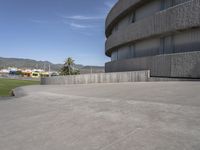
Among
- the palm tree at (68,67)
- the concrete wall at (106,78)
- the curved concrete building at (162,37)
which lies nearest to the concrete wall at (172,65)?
the curved concrete building at (162,37)

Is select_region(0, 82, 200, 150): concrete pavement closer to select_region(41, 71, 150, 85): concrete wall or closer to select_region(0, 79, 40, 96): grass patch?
select_region(41, 71, 150, 85): concrete wall

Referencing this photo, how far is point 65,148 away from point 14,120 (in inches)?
140

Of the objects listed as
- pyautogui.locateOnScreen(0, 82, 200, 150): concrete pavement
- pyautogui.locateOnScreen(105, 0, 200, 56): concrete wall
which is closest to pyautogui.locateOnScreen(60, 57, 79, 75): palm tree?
pyautogui.locateOnScreen(105, 0, 200, 56): concrete wall

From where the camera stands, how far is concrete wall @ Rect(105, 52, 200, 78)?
13.7 meters

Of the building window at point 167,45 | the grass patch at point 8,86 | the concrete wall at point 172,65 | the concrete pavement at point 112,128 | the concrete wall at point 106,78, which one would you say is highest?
the building window at point 167,45

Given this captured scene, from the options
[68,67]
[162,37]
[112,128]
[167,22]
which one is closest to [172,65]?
[167,22]

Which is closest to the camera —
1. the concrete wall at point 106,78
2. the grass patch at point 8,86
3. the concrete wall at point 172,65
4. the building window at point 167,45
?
the concrete wall at point 172,65

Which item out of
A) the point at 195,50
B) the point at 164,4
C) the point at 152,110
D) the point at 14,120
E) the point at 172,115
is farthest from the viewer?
the point at 164,4

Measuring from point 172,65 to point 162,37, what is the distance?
10.3 feet

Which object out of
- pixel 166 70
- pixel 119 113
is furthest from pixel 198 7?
A: pixel 119 113

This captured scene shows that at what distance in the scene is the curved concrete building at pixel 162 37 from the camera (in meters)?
14.2

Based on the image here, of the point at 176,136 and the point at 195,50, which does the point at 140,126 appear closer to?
the point at 176,136

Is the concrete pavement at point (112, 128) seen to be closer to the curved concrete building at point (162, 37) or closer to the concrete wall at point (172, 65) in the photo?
the concrete wall at point (172, 65)

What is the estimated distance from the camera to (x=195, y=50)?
1480cm
